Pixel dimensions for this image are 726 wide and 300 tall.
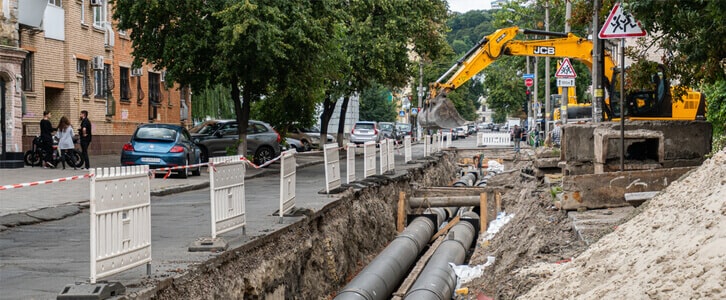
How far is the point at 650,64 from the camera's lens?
14.7 meters

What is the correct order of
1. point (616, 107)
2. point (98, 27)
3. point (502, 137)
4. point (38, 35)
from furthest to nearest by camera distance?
point (502, 137) → point (98, 27) → point (38, 35) → point (616, 107)

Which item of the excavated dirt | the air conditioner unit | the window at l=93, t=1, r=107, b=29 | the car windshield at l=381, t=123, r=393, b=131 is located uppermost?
the window at l=93, t=1, r=107, b=29

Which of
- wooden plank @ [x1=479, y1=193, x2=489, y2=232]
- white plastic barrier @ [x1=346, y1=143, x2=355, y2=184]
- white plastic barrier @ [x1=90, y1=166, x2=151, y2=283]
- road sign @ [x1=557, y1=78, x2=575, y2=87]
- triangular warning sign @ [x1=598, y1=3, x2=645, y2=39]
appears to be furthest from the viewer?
road sign @ [x1=557, y1=78, x2=575, y2=87]

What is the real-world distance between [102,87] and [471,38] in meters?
117

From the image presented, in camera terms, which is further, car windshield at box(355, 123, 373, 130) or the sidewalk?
car windshield at box(355, 123, 373, 130)

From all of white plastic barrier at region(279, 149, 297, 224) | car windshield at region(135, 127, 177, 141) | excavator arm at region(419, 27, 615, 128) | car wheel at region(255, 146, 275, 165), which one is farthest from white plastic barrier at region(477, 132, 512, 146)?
white plastic barrier at region(279, 149, 297, 224)

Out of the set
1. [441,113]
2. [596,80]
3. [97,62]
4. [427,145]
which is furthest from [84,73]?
[596,80]

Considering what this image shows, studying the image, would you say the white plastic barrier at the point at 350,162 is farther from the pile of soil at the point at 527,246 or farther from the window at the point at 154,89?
the window at the point at 154,89

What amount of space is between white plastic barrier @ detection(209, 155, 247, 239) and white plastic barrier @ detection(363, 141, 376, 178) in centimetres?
1134

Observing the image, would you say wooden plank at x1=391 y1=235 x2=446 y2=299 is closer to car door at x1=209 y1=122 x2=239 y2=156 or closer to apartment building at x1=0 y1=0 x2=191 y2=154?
apartment building at x1=0 y1=0 x2=191 y2=154

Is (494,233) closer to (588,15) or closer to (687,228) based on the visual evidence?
(588,15)

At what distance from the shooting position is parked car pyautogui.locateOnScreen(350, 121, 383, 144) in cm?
5481

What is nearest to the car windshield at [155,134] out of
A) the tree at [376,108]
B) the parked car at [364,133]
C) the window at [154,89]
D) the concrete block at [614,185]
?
the concrete block at [614,185]

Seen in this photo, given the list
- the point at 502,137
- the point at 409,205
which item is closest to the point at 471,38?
the point at 502,137
